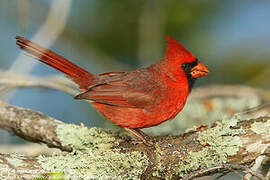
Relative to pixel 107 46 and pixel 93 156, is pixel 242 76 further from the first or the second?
pixel 93 156

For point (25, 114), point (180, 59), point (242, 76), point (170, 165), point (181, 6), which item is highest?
point (181, 6)

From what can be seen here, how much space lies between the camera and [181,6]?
5.45m

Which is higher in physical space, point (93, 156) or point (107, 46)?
point (107, 46)

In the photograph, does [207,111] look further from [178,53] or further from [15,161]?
[15,161]

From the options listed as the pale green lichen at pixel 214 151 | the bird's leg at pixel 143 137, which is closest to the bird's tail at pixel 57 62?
the bird's leg at pixel 143 137

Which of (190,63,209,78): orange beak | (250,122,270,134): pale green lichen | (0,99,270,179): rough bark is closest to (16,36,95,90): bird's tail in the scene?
(0,99,270,179): rough bark

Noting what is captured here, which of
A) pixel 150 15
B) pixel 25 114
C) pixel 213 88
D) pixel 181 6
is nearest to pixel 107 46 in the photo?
pixel 150 15

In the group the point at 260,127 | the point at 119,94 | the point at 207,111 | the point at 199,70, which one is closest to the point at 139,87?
the point at 119,94

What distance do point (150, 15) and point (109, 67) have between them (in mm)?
1046

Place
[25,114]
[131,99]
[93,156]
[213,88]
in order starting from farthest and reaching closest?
1. [213,88]
2. [25,114]
3. [131,99]
4. [93,156]

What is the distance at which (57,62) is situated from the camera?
3.36 meters

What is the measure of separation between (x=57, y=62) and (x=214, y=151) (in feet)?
5.16

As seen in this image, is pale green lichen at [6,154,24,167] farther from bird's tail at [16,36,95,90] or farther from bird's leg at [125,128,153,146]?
bird's tail at [16,36,95,90]

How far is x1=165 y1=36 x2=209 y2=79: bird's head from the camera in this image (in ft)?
11.1
